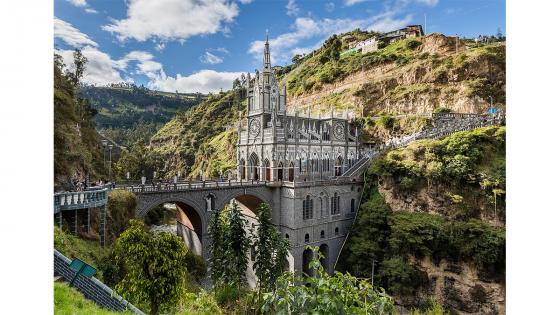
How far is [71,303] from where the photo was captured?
25.0 ft

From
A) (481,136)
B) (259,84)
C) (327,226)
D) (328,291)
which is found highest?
(259,84)

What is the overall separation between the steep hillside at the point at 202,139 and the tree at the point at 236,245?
1223 inches

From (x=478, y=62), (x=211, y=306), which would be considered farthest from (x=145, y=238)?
(x=478, y=62)

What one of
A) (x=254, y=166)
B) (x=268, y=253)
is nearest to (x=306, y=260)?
(x=254, y=166)

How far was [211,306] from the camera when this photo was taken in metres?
11.4

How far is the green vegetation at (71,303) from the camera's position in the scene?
7.20 metres

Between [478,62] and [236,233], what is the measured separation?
3554 cm

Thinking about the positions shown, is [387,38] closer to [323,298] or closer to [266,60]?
[266,60]

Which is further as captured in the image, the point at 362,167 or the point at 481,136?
the point at 362,167

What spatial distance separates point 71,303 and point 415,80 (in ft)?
142

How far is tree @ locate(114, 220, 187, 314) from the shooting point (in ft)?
26.2
